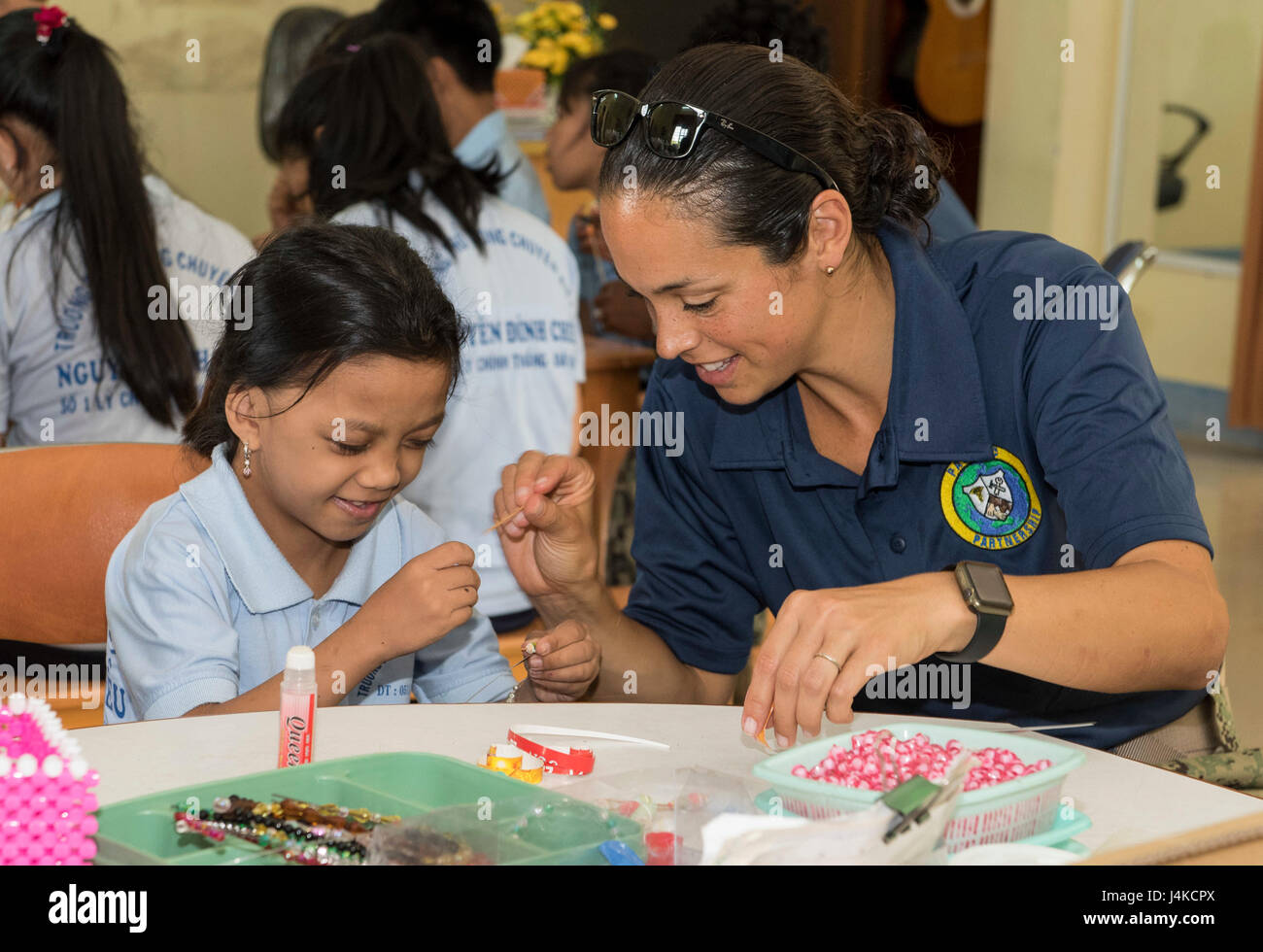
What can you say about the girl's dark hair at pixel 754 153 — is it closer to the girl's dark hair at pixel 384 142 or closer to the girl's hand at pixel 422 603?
the girl's hand at pixel 422 603

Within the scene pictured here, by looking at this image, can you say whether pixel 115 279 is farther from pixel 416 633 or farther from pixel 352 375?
pixel 416 633

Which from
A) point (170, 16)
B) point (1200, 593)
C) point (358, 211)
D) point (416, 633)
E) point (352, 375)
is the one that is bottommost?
point (416, 633)

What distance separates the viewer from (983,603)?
1173mm

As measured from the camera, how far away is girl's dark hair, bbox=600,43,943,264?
1.45 meters

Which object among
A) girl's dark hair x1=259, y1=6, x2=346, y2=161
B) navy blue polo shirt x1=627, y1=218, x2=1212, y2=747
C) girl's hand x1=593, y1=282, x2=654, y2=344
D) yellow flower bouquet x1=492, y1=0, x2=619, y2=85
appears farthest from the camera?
girl's dark hair x1=259, y1=6, x2=346, y2=161

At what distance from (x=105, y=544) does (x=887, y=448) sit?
0.97 m

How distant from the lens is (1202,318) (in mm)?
6430

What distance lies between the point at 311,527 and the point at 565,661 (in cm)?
34

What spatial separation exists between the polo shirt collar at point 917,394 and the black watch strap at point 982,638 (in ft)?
1.31

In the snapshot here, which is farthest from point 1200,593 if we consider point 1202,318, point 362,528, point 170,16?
point 170,16

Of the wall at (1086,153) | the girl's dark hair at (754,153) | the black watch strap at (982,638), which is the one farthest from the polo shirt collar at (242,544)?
the wall at (1086,153)

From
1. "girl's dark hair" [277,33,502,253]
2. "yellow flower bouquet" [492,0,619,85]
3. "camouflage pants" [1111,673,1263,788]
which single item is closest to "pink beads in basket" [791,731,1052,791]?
"camouflage pants" [1111,673,1263,788]

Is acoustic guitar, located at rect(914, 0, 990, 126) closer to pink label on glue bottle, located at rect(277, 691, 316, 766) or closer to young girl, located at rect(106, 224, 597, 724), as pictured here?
young girl, located at rect(106, 224, 597, 724)

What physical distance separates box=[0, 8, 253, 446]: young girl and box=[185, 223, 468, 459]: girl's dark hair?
98 cm
